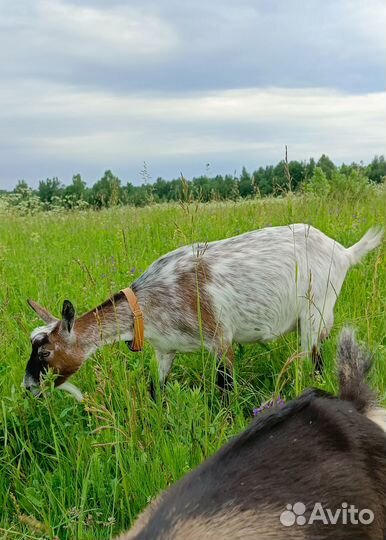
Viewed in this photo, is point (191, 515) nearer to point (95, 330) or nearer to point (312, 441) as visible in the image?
point (312, 441)

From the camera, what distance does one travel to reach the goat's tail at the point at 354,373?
2.31 meters

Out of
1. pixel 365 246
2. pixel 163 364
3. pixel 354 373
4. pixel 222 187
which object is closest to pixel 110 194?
pixel 222 187

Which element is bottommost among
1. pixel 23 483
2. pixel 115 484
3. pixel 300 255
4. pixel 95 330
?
pixel 23 483

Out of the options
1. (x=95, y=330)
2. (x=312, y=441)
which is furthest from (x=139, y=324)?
(x=312, y=441)

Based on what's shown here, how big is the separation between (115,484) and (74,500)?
0.98ft

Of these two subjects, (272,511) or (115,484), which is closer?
(272,511)

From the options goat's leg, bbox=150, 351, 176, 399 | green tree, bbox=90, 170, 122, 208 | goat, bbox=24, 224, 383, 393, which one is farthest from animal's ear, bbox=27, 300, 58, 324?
green tree, bbox=90, 170, 122, 208

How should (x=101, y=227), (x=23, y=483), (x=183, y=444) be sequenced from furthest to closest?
(x=101, y=227) → (x=23, y=483) → (x=183, y=444)

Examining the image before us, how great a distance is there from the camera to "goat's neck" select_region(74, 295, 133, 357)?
446 centimetres

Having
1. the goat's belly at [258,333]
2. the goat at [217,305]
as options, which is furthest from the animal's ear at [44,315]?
the goat's belly at [258,333]

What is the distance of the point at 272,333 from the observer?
4668mm

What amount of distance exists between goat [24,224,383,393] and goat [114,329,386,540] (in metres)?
2.36

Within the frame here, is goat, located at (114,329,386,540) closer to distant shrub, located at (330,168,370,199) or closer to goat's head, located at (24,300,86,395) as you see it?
goat's head, located at (24,300,86,395)

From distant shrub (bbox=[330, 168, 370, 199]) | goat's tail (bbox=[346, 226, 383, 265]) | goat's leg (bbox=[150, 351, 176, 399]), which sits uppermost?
distant shrub (bbox=[330, 168, 370, 199])
